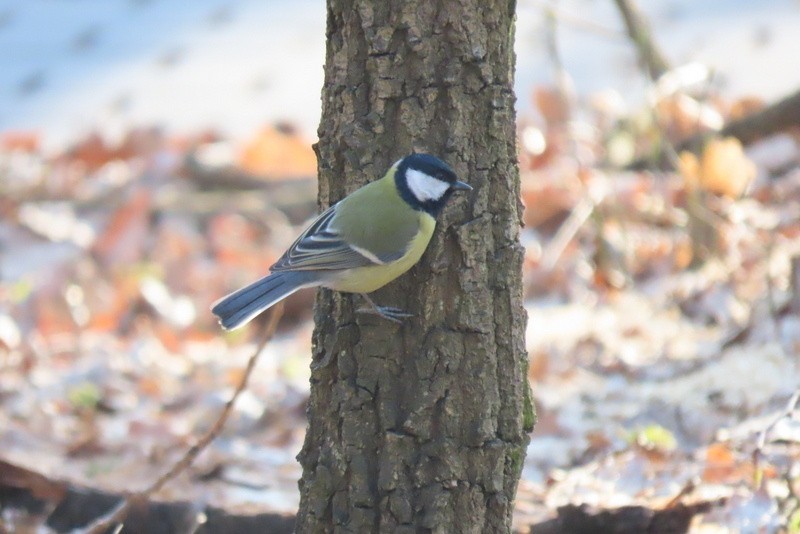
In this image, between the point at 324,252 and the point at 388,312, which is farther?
the point at 324,252

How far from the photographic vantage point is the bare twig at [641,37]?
5.24 metres

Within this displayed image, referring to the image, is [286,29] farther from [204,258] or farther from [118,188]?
[204,258]

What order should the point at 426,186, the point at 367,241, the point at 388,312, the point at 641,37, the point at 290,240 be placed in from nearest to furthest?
the point at 426,186
the point at 388,312
the point at 367,241
the point at 641,37
the point at 290,240

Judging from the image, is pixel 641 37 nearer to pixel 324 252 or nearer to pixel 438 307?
pixel 324 252

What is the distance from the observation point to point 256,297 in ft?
8.39

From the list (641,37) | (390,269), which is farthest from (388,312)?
(641,37)

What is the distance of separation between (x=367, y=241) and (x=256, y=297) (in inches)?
11.8

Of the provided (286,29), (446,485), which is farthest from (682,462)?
(286,29)

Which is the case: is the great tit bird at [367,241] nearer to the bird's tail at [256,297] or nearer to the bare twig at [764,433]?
the bird's tail at [256,297]

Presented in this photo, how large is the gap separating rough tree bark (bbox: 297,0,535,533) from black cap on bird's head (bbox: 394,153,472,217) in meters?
0.04

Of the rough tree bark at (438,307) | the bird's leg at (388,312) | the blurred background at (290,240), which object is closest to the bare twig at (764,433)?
the blurred background at (290,240)

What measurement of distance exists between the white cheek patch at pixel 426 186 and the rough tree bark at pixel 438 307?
62 millimetres

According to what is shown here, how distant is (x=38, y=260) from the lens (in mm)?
5855

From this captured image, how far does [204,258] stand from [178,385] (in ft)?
5.26
